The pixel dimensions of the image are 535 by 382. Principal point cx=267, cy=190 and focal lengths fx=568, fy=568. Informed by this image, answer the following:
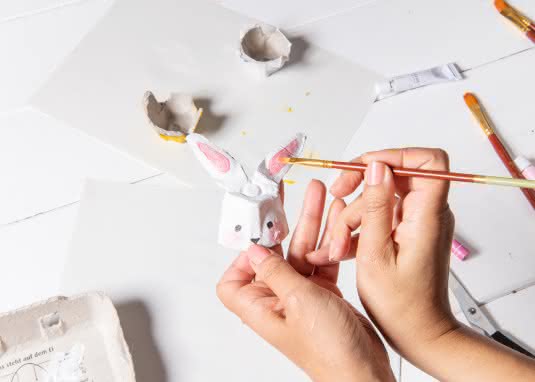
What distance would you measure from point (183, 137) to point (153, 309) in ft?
0.88

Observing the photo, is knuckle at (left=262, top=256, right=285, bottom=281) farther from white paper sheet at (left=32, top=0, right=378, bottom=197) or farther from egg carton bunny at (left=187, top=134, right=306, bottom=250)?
white paper sheet at (left=32, top=0, right=378, bottom=197)

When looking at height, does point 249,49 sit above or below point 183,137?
above

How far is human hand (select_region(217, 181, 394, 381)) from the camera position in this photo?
1.88ft

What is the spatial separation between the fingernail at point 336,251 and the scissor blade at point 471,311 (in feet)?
0.70

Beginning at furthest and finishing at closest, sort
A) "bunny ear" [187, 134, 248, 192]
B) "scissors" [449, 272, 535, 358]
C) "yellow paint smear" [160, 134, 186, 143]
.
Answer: "yellow paint smear" [160, 134, 186, 143] → "scissors" [449, 272, 535, 358] → "bunny ear" [187, 134, 248, 192]

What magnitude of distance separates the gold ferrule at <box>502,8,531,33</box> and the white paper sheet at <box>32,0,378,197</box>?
0.85 feet

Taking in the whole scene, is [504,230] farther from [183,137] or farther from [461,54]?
[183,137]

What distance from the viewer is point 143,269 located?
85 centimetres

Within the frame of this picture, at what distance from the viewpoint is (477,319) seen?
2.62ft

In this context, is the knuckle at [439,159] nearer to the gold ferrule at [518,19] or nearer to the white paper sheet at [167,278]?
the white paper sheet at [167,278]

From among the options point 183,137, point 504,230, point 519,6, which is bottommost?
point 504,230

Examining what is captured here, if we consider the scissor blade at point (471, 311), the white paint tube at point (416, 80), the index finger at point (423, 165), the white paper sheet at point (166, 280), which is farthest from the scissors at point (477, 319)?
the white paint tube at point (416, 80)

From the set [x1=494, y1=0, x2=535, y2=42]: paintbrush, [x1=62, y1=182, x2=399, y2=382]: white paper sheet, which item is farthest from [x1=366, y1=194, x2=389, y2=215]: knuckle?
[x1=494, y1=0, x2=535, y2=42]: paintbrush

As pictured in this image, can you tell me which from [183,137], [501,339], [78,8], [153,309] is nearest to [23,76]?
[78,8]
